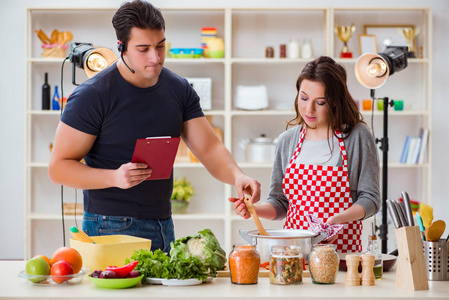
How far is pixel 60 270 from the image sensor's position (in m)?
1.65

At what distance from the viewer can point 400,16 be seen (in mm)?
5055

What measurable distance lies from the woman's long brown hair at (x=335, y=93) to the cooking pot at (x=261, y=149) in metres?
2.51

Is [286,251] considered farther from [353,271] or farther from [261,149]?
[261,149]

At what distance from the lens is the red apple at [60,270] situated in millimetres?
1644

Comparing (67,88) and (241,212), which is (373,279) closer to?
(241,212)

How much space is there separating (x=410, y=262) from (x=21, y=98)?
4.24 metres

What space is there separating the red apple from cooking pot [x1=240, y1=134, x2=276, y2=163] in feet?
10.8

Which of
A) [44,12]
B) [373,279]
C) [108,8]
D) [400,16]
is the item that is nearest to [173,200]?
[108,8]

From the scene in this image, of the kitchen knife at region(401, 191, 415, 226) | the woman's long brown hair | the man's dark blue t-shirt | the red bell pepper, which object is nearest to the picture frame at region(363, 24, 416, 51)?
the woman's long brown hair

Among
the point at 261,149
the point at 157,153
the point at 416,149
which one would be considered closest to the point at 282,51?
the point at 261,149

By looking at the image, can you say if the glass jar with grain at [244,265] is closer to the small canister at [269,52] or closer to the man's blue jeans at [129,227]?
the man's blue jeans at [129,227]

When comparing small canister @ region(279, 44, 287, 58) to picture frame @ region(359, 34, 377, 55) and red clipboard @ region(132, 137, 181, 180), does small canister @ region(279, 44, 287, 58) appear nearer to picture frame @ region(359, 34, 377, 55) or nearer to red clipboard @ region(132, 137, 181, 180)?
picture frame @ region(359, 34, 377, 55)

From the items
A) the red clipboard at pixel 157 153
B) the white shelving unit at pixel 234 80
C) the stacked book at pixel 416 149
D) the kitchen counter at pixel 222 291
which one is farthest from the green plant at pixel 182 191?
the kitchen counter at pixel 222 291

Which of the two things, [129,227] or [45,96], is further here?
[45,96]
